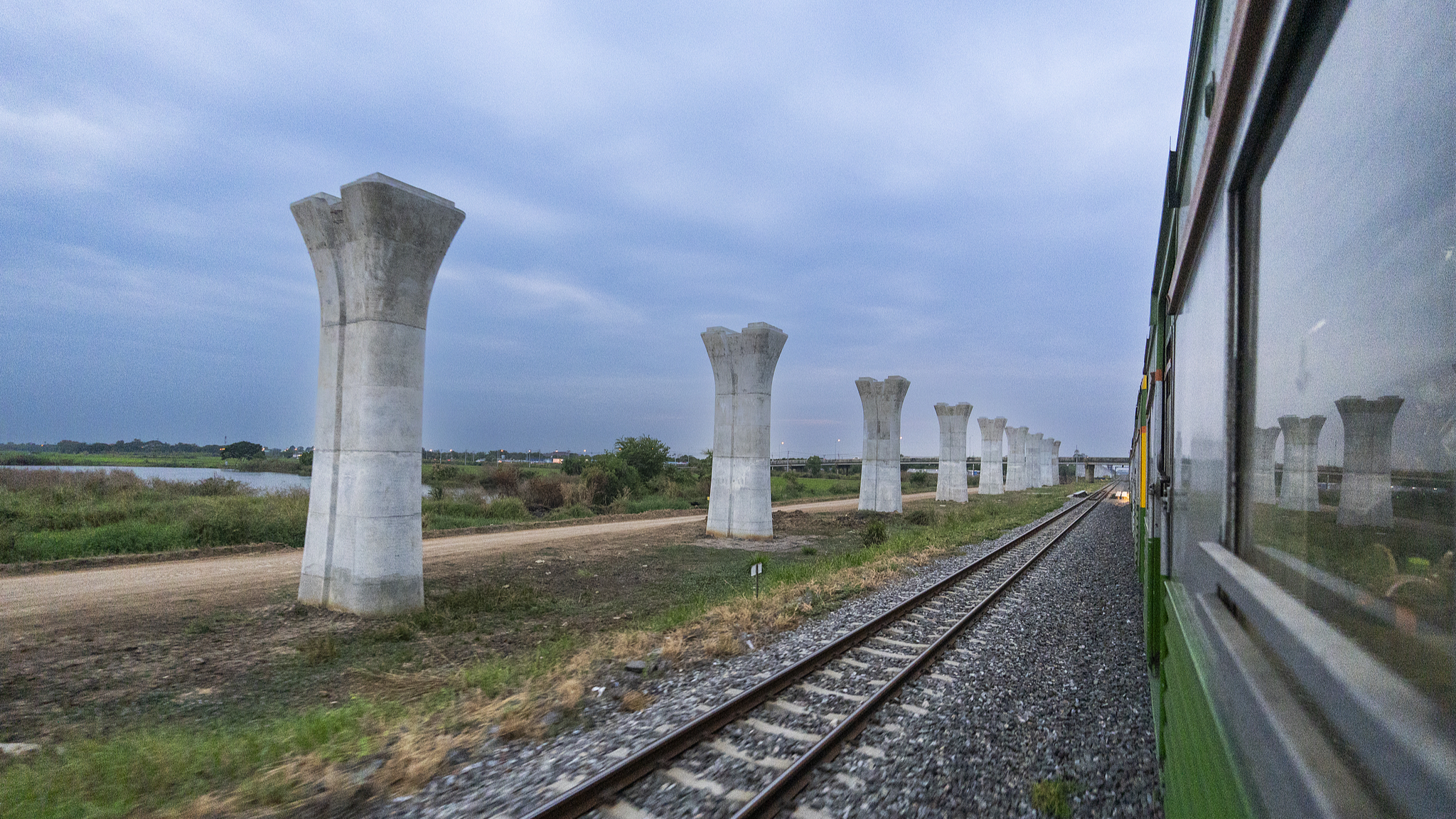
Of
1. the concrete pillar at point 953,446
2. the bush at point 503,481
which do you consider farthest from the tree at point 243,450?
the concrete pillar at point 953,446

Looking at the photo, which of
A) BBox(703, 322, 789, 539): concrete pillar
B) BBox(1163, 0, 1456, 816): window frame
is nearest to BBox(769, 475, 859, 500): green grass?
BBox(703, 322, 789, 539): concrete pillar

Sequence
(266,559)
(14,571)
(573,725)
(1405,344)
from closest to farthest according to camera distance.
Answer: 1. (1405,344)
2. (573,725)
3. (14,571)
4. (266,559)

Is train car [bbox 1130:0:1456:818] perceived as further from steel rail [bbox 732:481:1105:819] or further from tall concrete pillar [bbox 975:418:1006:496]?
tall concrete pillar [bbox 975:418:1006:496]

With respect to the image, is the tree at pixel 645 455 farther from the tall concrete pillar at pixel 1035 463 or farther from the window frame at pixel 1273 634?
the tall concrete pillar at pixel 1035 463

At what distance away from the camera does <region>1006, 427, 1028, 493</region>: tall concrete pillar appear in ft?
232

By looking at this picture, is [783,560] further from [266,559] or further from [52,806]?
[52,806]

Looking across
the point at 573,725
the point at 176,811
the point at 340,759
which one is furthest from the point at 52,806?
the point at 573,725

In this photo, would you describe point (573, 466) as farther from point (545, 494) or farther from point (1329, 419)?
point (1329, 419)

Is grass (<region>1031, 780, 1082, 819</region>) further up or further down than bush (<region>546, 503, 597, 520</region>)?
further up

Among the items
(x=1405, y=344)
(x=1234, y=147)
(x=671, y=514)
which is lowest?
(x=671, y=514)

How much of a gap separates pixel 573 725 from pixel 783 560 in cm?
1234

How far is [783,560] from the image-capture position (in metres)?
18.4

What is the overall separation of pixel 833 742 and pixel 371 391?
30.8 feet

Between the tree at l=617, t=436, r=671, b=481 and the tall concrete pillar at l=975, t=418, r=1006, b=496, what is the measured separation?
2663cm
